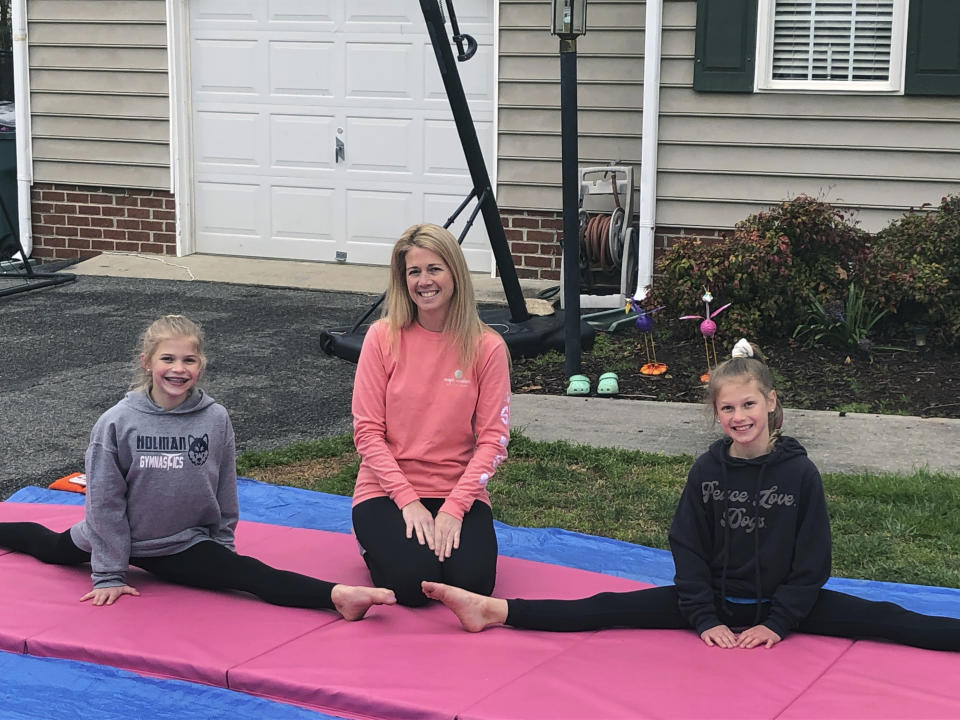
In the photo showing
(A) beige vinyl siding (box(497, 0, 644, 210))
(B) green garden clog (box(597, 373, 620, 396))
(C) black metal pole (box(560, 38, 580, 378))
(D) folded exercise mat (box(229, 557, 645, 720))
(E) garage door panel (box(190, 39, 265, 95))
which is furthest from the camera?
(E) garage door panel (box(190, 39, 265, 95))

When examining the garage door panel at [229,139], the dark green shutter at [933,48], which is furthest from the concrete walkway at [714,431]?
the garage door panel at [229,139]

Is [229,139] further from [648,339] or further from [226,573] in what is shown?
[226,573]

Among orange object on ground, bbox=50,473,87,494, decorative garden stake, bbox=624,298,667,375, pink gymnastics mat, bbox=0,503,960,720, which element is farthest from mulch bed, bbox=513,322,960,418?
pink gymnastics mat, bbox=0,503,960,720

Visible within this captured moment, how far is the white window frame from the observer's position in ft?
26.2

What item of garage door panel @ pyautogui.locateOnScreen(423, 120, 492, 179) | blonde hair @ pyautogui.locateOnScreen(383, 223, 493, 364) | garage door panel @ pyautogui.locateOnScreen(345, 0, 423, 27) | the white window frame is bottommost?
blonde hair @ pyautogui.locateOnScreen(383, 223, 493, 364)

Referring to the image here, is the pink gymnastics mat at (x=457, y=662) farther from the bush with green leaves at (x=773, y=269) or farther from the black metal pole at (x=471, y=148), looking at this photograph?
the black metal pole at (x=471, y=148)

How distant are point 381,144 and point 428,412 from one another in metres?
6.39

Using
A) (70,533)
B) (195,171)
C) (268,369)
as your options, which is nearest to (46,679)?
(70,533)

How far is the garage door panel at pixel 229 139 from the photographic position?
34.2 feet

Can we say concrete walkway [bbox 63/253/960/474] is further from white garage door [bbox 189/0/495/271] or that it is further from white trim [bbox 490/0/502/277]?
white garage door [bbox 189/0/495/271]

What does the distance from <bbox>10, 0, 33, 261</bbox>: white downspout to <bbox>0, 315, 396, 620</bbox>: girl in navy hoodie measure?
7715mm

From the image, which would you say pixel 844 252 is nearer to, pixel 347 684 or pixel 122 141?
pixel 347 684

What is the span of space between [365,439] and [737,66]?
5.27 metres

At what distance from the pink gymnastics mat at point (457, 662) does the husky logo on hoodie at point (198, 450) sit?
0.40m
